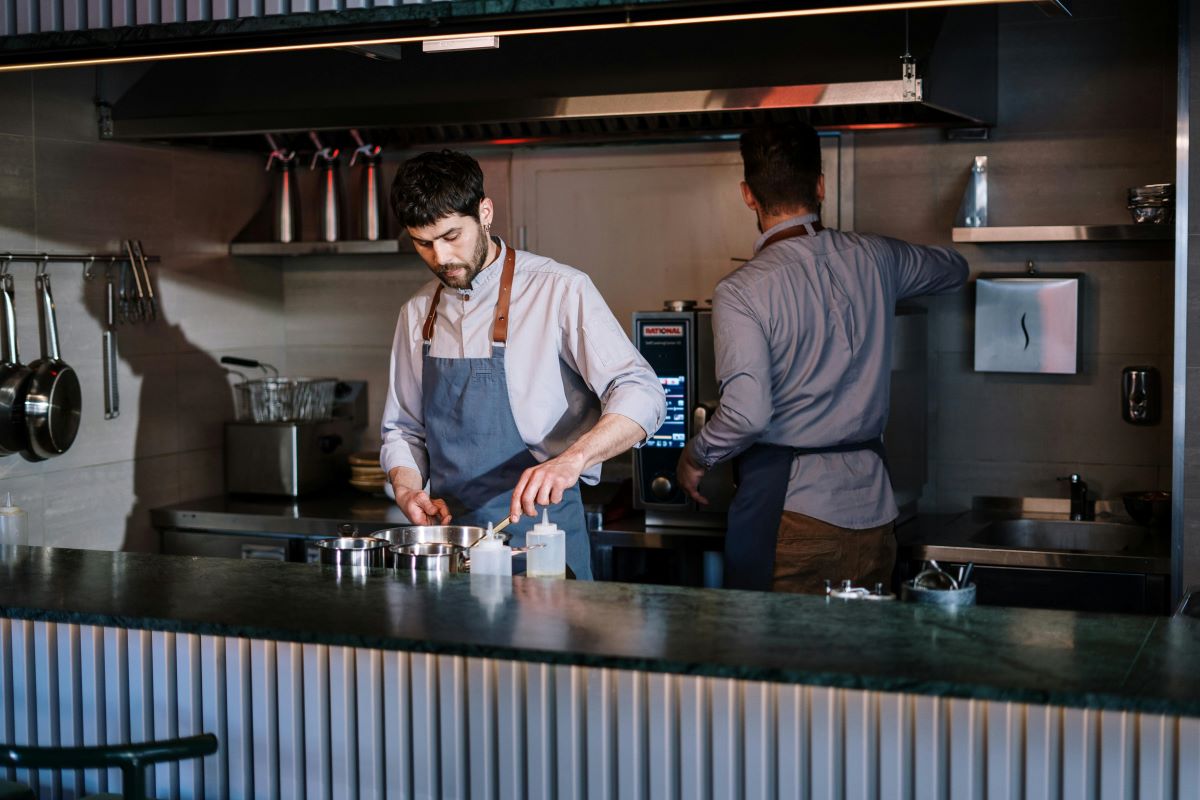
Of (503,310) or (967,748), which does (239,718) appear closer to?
(967,748)

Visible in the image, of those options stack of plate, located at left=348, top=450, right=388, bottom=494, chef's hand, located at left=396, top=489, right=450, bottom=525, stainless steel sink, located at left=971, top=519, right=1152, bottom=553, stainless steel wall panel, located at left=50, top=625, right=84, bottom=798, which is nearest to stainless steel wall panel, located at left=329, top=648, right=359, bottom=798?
stainless steel wall panel, located at left=50, top=625, right=84, bottom=798

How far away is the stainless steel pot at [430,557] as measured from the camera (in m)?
2.54

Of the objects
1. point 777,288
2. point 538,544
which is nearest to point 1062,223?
point 777,288

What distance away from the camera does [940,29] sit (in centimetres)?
362

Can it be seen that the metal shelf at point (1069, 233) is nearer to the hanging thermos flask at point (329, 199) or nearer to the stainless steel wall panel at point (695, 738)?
the hanging thermos flask at point (329, 199)

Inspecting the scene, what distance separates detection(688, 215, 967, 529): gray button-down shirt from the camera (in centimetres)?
352

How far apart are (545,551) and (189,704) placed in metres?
0.68

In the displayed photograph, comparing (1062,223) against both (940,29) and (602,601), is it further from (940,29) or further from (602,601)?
(602,601)

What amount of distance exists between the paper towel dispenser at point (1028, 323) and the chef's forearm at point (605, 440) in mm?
1650

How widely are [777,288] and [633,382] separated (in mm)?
647

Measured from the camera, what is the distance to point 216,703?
224 centimetres

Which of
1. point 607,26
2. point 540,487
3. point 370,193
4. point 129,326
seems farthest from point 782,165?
point 129,326

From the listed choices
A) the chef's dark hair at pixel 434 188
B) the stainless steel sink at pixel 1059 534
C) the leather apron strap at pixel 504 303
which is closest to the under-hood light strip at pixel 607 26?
the chef's dark hair at pixel 434 188

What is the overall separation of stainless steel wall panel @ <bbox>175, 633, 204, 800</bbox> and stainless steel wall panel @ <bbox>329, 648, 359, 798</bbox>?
0.83 ft
